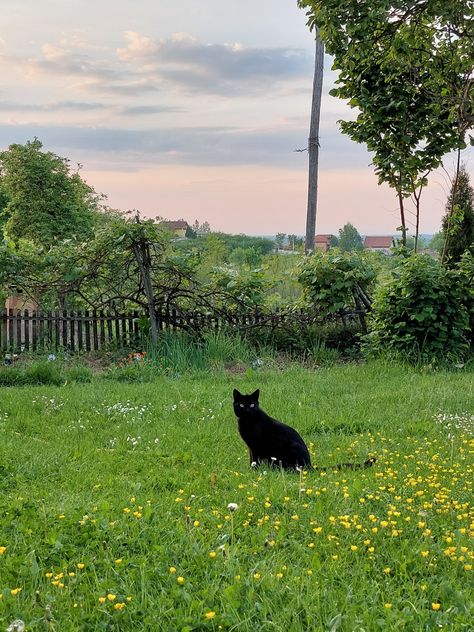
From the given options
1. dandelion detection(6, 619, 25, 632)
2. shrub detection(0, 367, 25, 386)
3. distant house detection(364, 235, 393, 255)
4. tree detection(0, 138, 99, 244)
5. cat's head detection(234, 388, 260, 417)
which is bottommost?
shrub detection(0, 367, 25, 386)

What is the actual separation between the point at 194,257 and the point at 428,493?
727cm

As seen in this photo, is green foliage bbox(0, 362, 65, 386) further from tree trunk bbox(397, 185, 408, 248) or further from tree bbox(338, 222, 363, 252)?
tree bbox(338, 222, 363, 252)

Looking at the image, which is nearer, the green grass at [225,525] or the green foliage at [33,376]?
the green grass at [225,525]

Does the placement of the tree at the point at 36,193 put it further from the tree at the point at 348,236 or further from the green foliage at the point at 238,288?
the green foliage at the point at 238,288

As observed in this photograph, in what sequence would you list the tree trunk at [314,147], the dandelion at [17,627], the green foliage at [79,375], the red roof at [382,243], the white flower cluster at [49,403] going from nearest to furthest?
the dandelion at [17,627], the white flower cluster at [49,403], the green foliage at [79,375], the red roof at [382,243], the tree trunk at [314,147]

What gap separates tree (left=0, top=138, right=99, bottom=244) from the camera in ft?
110

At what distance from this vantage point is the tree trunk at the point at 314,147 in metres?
14.2

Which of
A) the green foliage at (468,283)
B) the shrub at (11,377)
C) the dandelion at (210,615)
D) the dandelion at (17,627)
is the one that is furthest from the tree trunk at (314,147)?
the dandelion at (17,627)

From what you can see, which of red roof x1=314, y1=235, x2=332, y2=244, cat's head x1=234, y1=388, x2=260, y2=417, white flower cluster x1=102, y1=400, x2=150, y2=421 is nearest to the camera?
cat's head x1=234, y1=388, x2=260, y2=417

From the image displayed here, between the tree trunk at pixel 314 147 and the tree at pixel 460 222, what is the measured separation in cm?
388

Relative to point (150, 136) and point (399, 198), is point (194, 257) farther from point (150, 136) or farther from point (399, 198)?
point (150, 136)

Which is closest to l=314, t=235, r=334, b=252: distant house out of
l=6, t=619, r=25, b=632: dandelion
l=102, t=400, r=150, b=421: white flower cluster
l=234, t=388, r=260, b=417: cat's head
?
l=102, t=400, r=150, b=421: white flower cluster

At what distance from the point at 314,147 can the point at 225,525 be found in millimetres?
12477

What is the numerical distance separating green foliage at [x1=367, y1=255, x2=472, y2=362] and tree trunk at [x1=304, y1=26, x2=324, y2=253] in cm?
513
